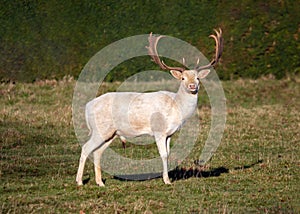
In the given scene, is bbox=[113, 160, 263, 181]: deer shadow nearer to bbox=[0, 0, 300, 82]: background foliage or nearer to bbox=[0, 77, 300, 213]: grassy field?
bbox=[0, 77, 300, 213]: grassy field

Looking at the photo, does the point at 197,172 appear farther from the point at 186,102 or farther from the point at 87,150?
the point at 87,150

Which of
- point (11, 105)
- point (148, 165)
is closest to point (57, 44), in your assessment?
point (11, 105)

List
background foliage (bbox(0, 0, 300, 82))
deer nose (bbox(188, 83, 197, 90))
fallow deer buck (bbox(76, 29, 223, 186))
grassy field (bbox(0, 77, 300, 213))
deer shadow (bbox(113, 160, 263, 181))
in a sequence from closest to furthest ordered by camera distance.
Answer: grassy field (bbox(0, 77, 300, 213))
deer nose (bbox(188, 83, 197, 90))
fallow deer buck (bbox(76, 29, 223, 186))
deer shadow (bbox(113, 160, 263, 181))
background foliage (bbox(0, 0, 300, 82))

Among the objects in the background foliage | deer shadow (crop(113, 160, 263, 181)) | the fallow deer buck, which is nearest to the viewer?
the fallow deer buck

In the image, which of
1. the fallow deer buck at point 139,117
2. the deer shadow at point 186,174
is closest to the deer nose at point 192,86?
the fallow deer buck at point 139,117

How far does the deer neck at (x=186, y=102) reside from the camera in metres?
11.1

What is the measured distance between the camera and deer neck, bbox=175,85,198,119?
11070 millimetres

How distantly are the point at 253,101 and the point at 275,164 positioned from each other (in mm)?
9421

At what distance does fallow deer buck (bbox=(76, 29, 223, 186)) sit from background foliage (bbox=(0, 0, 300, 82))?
14238 mm

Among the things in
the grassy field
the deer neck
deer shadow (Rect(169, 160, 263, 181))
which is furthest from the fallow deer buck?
deer shadow (Rect(169, 160, 263, 181))

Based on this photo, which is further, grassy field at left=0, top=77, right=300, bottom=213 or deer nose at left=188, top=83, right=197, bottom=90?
deer nose at left=188, top=83, right=197, bottom=90

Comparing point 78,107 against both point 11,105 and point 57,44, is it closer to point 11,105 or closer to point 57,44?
point 11,105

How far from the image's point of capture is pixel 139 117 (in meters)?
11.0

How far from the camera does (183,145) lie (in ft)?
50.1
